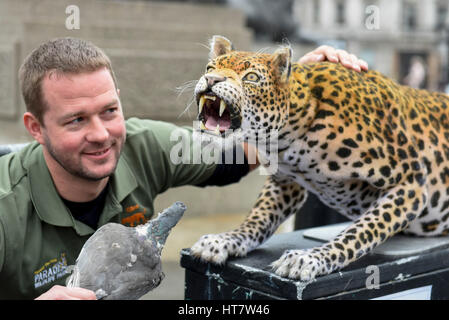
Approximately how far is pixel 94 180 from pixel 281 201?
93cm

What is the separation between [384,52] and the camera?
45.5 m

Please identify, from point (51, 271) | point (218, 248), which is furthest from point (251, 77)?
point (51, 271)

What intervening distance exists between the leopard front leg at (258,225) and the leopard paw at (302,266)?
0.30 m

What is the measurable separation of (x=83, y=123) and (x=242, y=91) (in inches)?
31.8

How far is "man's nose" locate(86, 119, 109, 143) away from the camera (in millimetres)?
2801

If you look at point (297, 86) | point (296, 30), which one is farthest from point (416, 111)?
point (296, 30)

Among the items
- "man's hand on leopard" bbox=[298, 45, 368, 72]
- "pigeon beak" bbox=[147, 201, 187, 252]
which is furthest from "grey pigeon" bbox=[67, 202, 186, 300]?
"man's hand on leopard" bbox=[298, 45, 368, 72]

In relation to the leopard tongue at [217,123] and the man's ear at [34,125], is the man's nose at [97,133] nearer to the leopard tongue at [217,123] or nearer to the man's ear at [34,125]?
the man's ear at [34,125]

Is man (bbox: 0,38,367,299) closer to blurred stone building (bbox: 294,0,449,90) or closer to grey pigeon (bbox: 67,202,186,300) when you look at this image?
grey pigeon (bbox: 67,202,186,300)

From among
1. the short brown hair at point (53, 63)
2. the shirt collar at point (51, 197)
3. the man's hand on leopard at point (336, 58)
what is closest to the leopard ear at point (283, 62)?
the man's hand on leopard at point (336, 58)

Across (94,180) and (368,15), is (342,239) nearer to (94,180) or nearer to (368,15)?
(94,180)

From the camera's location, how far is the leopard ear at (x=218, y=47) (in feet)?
8.70

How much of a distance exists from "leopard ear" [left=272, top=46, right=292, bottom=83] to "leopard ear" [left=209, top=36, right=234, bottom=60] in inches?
8.4

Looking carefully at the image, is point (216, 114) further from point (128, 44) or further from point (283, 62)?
point (128, 44)
